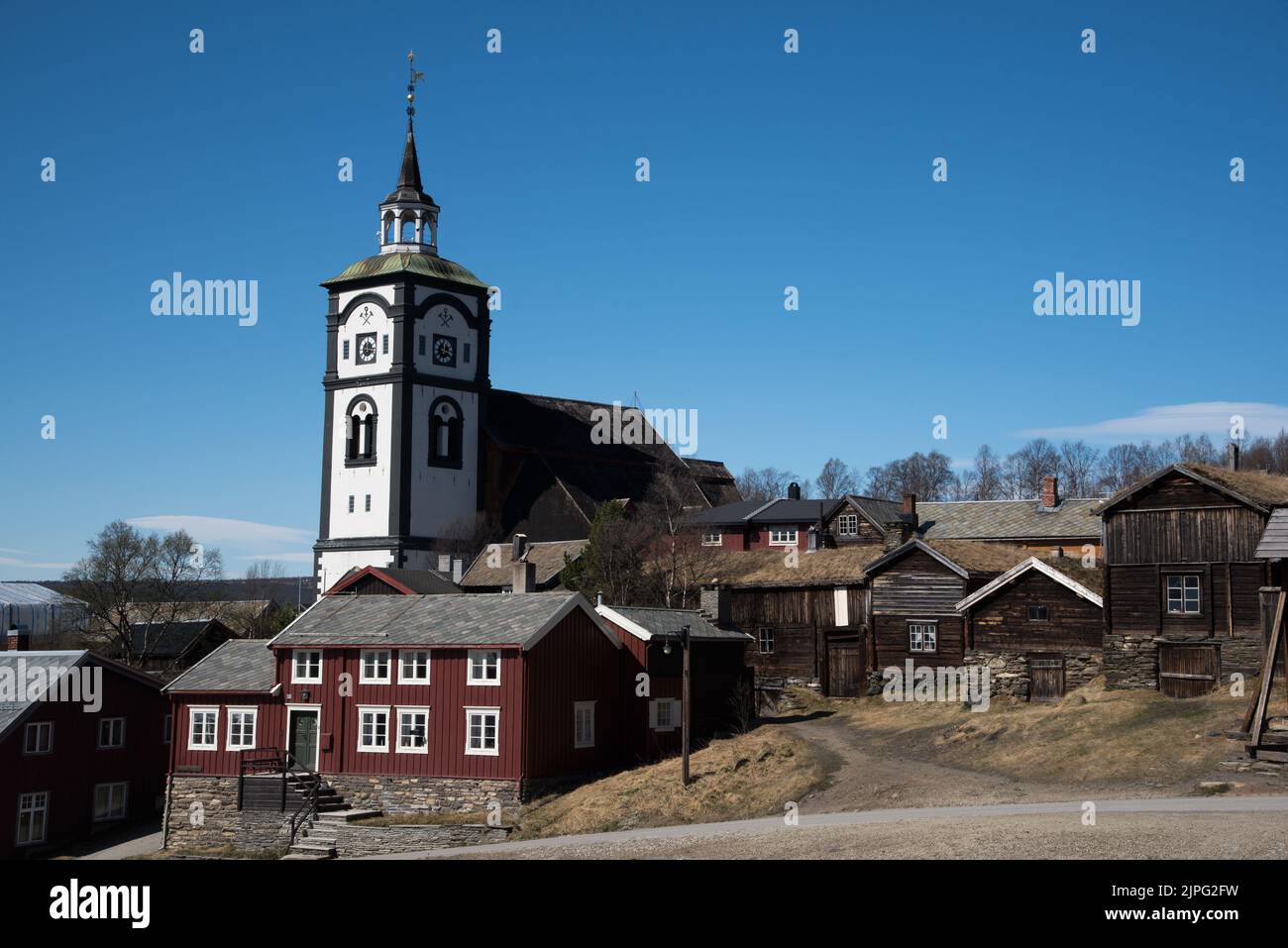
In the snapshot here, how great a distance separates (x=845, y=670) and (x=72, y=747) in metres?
29.7

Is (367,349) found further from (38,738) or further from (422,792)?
(422,792)

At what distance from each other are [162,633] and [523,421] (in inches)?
1341

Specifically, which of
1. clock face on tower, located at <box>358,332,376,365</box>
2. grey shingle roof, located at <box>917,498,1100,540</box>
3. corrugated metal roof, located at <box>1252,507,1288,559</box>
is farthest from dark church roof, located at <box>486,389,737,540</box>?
corrugated metal roof, located at <box>1252,507,1288,559</box>

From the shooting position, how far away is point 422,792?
40.8 m

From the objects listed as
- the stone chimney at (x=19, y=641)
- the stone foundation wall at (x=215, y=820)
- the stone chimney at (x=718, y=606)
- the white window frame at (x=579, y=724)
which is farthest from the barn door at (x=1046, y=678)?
the stone chimney at (x=19, y=641)

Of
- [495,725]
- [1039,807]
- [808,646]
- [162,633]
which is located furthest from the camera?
[162,633]

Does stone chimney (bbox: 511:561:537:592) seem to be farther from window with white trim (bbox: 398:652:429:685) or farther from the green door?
the green door

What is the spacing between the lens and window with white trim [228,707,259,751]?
4484 centimetres

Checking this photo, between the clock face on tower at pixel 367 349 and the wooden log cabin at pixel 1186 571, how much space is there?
59.3 m

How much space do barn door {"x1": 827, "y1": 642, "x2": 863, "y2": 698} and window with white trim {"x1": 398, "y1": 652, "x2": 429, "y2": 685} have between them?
18923mm

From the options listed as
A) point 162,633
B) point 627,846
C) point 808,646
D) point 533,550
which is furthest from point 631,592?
point 627,846

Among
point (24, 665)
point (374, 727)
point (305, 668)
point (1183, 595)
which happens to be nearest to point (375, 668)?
point (374, 727)
